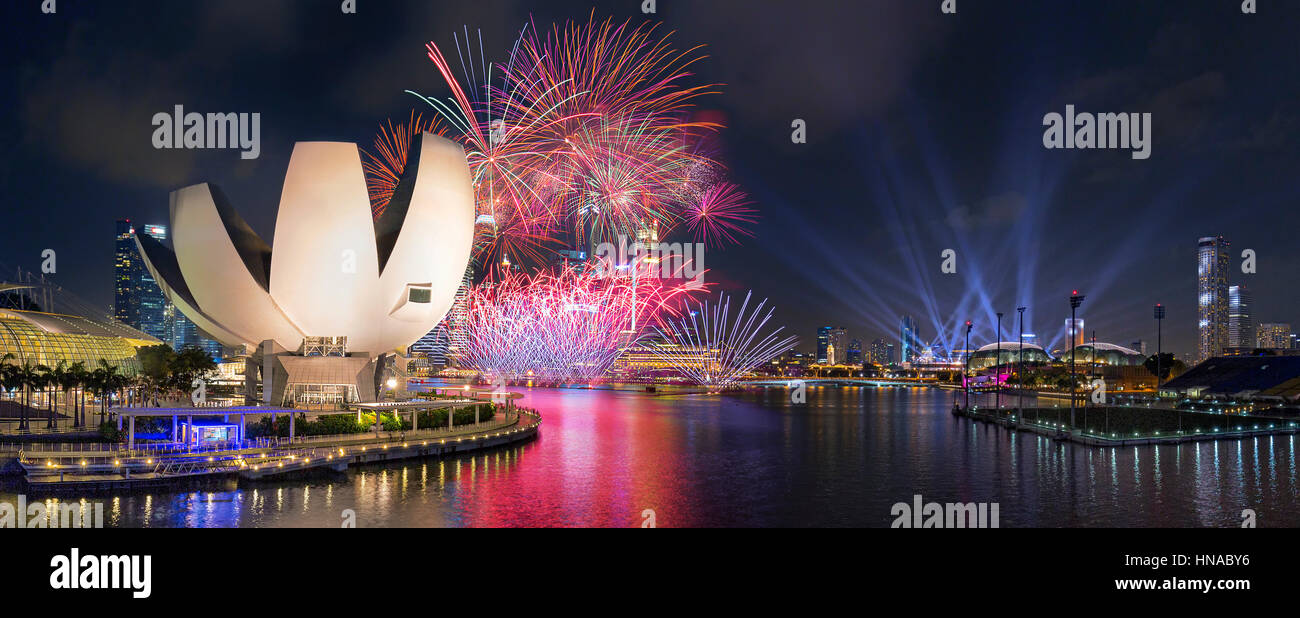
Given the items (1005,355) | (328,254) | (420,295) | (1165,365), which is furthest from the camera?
(1005,355)

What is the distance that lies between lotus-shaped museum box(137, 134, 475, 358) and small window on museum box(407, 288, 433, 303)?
46 mm

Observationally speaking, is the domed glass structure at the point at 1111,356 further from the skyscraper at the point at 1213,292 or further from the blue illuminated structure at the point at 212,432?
the blue illuminated structure at the point at 212,432

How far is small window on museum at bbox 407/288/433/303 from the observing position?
33812 millimetres

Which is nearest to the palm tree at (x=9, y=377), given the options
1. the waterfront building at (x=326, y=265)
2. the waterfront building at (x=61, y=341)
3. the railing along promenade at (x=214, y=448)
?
the waterfront building at (x=61, y=341)

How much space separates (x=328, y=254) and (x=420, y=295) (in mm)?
4122

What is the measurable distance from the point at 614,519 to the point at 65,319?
48.1 meters

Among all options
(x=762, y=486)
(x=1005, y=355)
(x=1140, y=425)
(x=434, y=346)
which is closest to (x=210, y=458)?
(x=762, y=486)

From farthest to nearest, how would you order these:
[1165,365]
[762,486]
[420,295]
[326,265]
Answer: [1165,365] → [420,295] → [326,265] → [762,486]

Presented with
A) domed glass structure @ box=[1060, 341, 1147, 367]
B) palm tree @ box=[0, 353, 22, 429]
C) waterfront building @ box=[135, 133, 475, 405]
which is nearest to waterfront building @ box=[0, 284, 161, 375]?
palm tree @ box=[0, 353, 22, 429]

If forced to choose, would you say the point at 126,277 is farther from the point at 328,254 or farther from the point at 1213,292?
the point at 1213,292

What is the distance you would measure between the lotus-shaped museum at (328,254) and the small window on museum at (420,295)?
0.05 metres

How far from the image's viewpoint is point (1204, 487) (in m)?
24.5

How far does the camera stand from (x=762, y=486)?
966 inches
